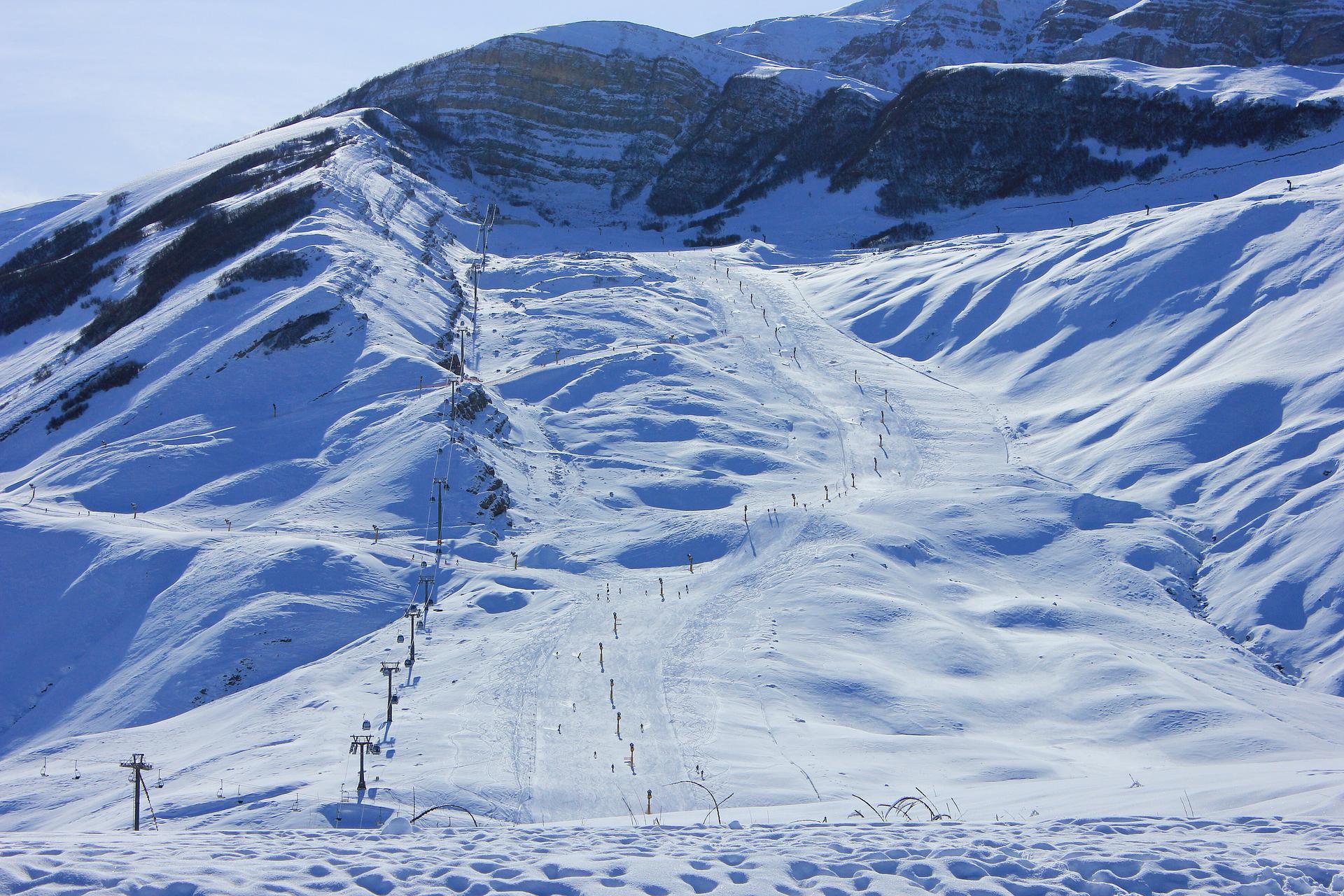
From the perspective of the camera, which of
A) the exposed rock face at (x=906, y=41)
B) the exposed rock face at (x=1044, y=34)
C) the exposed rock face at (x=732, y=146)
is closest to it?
the exposed rock face at (x=732, y=146)

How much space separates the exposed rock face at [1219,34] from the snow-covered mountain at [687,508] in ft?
115

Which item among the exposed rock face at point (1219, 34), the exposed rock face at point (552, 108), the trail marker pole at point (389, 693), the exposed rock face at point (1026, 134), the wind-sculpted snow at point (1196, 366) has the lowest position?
the trail marker pole at point (389, 693)

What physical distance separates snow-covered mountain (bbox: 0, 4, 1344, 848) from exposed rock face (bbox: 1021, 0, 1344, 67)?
115ft

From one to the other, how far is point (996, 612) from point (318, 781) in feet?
53.0

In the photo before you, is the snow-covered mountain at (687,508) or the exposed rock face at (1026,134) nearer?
the snow-covered mountain at (687,508)

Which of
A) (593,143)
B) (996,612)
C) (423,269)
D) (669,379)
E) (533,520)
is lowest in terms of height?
(996,612)

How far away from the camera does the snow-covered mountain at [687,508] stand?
1767 centimetres

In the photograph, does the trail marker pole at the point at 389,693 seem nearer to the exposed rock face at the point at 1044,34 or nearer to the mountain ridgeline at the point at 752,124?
the mountain ridgeline at the point at 752,124

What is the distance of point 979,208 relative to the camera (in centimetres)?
6694

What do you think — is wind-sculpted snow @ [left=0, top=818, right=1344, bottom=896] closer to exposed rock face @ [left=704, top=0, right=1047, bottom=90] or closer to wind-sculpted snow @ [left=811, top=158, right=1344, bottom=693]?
wind-sculpted snow @ [left=811, top=158, right=1344, bottom=693]

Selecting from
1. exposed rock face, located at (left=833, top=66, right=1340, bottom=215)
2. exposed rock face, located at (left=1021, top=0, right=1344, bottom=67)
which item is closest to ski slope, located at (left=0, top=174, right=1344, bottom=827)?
exposed rock face, located at (left=833, top=66, right=1340, bottom=215)

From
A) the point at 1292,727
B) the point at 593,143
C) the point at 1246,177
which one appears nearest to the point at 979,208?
the point at 1246,177

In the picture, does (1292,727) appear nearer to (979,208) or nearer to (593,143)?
(979,208)

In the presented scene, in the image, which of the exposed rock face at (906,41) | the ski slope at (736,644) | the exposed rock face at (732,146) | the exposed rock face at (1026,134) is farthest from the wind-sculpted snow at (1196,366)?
the exposed rock face at (906,41)
